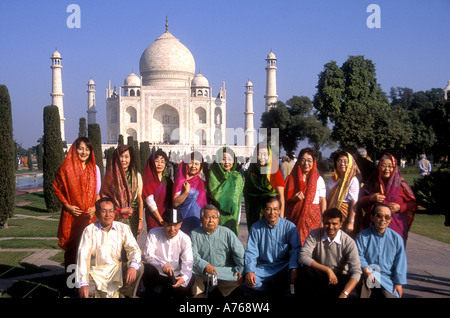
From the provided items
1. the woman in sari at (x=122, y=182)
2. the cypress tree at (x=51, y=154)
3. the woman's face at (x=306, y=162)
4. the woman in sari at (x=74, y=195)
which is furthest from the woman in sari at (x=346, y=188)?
the cypress tree at (x=51, y=154)

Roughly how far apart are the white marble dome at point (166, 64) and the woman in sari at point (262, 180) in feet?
125

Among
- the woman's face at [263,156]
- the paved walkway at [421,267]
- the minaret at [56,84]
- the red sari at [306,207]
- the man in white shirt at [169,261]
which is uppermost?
the minaret at [56,84]

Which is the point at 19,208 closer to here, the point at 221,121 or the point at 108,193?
the point at 108,193

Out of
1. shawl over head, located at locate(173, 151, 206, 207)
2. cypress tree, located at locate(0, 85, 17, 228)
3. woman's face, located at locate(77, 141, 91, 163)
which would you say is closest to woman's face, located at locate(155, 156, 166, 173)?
shawl over head, located at locate(173, 151, 206, 207)

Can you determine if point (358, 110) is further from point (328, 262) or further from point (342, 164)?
point (328, 262)

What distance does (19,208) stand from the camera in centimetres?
1152

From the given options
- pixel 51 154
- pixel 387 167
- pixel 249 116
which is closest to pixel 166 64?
pixel 249 116

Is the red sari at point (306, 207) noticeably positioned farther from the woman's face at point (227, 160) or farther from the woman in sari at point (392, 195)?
the woman's face at point (227, 160)

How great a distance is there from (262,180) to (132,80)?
1535 inches

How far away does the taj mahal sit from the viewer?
40.1 metres

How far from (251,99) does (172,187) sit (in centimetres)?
3765

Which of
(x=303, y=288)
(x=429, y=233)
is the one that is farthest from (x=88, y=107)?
(x=303, y=288)

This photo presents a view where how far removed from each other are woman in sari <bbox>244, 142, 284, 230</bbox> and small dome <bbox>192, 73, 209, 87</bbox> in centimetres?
3944

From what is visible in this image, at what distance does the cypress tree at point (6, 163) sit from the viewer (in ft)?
Answer: 27.4
